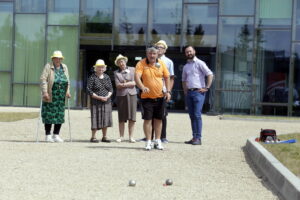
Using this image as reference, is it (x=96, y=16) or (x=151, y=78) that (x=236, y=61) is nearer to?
(x=96, y=16)

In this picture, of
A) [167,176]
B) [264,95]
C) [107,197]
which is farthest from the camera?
[264,95]

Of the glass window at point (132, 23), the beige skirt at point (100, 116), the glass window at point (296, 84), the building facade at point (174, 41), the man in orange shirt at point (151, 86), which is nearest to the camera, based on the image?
the man in orange shirt at point (151, 86)

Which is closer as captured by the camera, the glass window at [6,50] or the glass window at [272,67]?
the glass window at [272,67]

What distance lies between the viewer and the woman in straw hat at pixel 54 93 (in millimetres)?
10609

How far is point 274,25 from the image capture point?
22.4 metres

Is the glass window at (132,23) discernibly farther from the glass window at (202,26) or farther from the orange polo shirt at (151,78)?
the orange polo shirt at (151,78)

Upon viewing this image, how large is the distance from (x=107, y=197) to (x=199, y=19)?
58.5 feet

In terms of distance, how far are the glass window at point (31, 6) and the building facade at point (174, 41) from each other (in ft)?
0.13

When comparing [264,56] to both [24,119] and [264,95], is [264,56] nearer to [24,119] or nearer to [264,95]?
[264,95]

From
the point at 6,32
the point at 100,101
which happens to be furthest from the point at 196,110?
the point at 6,32

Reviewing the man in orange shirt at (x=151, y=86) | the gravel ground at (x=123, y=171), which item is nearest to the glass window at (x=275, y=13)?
the gravel ground at (x=123, y=171)

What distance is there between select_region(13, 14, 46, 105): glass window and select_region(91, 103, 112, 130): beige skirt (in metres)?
13.6

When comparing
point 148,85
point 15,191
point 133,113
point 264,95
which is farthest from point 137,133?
point 264,95

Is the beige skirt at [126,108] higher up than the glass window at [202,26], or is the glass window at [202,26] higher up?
the glass window at [202,26]
